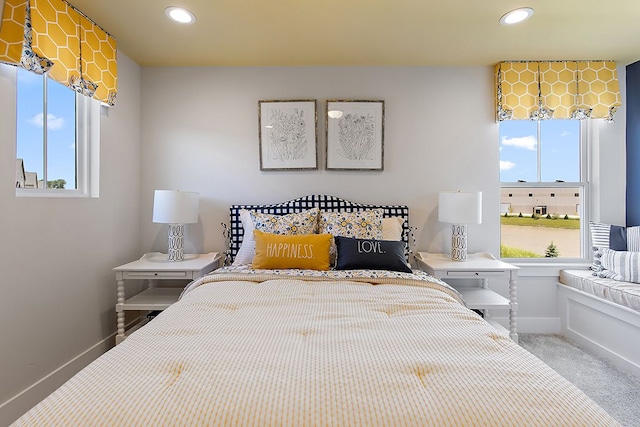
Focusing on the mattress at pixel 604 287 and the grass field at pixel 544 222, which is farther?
the grass field at pixel 544 222

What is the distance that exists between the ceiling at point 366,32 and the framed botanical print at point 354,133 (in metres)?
0.39

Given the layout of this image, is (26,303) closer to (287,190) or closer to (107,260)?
(107,260)

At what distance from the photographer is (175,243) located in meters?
2.83

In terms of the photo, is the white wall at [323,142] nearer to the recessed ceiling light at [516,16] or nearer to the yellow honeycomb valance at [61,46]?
the yellow honeycomb valance at [61,46]

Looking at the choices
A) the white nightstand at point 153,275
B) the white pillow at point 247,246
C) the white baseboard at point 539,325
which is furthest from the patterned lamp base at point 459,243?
the white nightstand at point 153,275

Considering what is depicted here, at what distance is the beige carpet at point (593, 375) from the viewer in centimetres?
201

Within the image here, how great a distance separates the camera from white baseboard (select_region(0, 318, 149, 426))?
6.09 feet

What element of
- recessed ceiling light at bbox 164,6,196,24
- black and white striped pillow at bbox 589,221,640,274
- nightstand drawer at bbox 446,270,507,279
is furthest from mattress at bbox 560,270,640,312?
recessed ceiling light at bbox 164,6,196,24

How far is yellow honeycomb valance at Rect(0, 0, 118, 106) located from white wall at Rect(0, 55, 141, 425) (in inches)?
7.4

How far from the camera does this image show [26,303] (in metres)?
1.98

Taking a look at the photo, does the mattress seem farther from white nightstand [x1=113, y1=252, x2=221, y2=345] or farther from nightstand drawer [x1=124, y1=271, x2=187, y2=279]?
nightstand drawer [x1=124, y1=271, x2=187, y2=279]

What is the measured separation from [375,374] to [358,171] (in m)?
2.32

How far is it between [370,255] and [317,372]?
1460 millimetres

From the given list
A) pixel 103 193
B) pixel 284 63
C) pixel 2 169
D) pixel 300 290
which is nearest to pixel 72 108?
pixel 103 193
